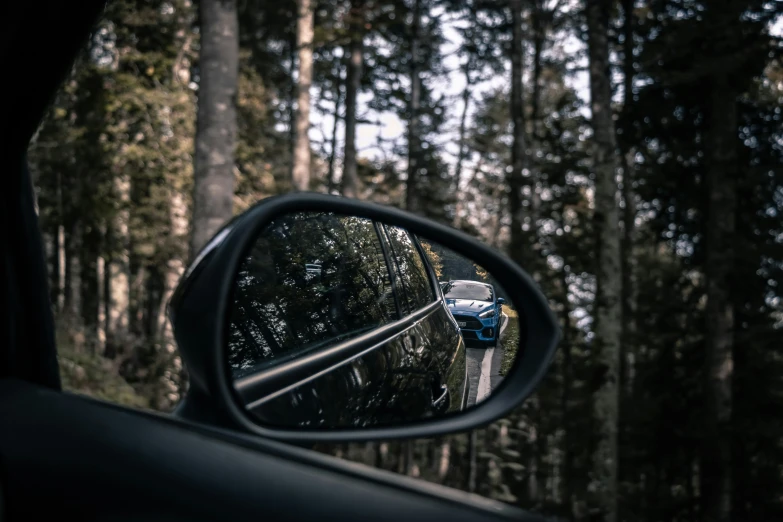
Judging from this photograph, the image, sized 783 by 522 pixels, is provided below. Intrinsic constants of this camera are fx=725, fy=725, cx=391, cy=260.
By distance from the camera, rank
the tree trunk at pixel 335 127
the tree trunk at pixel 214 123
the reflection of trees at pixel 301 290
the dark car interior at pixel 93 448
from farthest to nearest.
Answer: the tree trunk at pixel 335 127, the tree trunk at pixel 214 123, the reflection of trees at pixel 301 290, the dark car interior at pixel 93 448

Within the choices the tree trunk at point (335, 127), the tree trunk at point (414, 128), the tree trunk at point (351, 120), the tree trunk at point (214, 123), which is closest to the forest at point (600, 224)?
the tree trunk at point (214, 123)

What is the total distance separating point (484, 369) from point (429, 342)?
13cm

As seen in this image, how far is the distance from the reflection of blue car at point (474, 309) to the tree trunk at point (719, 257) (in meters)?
10.1

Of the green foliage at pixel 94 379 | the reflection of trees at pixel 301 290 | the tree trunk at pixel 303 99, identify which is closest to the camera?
the reflection of trees at pixel 301 290

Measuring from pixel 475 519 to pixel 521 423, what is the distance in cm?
1115

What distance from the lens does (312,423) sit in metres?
1.45

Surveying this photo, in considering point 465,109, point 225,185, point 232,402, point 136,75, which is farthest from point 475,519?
point 465,109

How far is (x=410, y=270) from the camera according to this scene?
1641 mm

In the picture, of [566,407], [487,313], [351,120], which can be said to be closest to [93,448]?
[487,313]

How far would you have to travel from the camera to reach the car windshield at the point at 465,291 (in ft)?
4.81

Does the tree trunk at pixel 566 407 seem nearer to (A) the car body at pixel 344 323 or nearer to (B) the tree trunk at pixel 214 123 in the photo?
(B) the tree trunk at pixel 214 123

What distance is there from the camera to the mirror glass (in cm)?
147

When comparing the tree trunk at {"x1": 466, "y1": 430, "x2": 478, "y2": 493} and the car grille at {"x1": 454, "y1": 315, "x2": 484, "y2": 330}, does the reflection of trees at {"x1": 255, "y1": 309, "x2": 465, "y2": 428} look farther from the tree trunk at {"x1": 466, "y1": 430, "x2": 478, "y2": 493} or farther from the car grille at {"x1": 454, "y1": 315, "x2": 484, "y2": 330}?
the tree trunk at {"x1": 466, "y1": 430, "x2": 478, "y2": 493}

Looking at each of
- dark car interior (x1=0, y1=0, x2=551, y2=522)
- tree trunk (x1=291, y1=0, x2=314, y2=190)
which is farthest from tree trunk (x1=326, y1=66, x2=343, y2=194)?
dark car interior (x1=0, y1=0, x2=551, y2=522)
